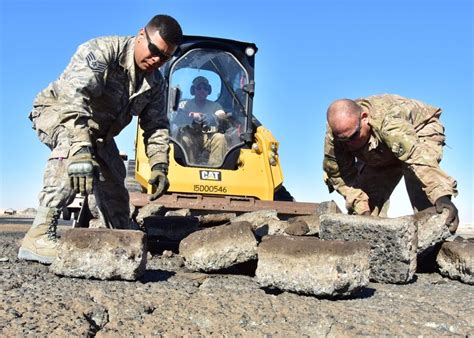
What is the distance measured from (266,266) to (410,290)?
91 centimetres

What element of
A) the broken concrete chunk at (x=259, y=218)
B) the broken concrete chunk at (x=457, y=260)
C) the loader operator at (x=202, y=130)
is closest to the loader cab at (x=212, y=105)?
the loader operator at (x=202, y=130)

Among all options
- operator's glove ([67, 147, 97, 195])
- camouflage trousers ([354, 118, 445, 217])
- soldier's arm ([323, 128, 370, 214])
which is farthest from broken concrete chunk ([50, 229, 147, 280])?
camouflage trousers ([354, 118, 445, 217])

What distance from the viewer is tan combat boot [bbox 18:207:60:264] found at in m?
3.27

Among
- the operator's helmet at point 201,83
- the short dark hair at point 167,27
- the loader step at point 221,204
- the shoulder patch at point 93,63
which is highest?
the operator's helmet at point 201,83

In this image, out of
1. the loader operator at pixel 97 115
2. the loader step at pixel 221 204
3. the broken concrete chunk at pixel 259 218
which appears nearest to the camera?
the loader operator at pixel 97 115

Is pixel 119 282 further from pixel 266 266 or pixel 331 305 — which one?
pixel 331 305

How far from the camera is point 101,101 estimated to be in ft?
12.3

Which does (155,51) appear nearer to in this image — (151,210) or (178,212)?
(151,210)

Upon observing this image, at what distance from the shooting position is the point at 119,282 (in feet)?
8.98

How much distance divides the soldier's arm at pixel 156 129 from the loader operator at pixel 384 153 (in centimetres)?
121

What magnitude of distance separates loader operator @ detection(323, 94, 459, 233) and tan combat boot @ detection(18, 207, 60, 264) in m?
2.00

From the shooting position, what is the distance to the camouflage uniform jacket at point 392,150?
148 inches

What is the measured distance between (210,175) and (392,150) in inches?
133

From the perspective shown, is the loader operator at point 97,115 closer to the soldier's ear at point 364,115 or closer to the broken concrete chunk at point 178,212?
the soldier's ear at point 364,115
